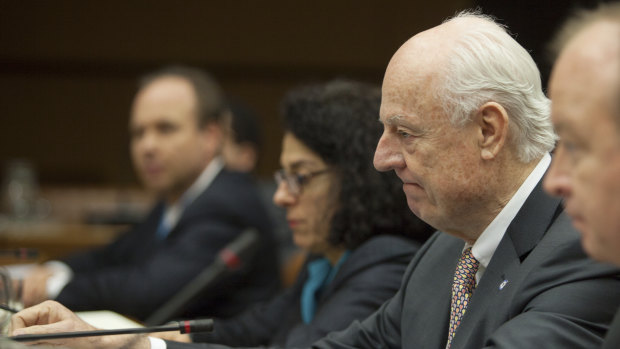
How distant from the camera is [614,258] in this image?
1.01m

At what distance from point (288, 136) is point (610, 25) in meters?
1.29

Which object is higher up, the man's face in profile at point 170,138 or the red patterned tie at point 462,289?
the man's face in profile at point 170,138

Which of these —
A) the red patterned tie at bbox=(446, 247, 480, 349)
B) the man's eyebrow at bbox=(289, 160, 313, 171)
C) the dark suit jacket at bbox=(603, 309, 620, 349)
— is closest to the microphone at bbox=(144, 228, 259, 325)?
the man's eyebrow at bbox=(289, 160, 313, 171)

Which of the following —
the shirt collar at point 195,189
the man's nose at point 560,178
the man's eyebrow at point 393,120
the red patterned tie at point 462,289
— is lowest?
the red patterned tie at point 462,289

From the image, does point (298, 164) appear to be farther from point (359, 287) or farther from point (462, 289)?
point (462, 289)

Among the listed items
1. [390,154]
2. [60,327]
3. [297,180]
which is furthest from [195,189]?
[390,154]

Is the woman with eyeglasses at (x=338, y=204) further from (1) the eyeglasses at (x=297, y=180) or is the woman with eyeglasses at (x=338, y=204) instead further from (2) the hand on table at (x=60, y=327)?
(2) the hand on table at (x=60, y=327)

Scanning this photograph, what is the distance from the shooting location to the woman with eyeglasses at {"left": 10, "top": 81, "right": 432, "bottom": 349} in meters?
1.93

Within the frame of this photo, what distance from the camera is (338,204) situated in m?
2.09

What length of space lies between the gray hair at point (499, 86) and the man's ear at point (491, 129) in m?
0.01

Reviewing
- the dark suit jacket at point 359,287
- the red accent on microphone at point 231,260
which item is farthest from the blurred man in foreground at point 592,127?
the red accent on microphone at point 231,260

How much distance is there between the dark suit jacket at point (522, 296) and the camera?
1.19 metres

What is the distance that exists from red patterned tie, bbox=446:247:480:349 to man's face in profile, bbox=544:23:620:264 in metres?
0.42

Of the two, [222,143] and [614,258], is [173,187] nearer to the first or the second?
[222,143]
